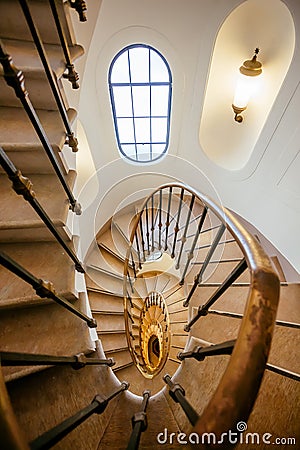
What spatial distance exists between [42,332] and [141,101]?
133 inches

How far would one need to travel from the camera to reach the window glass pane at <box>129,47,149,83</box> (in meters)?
3.31

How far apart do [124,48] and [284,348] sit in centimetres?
340

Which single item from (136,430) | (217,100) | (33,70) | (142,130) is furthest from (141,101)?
(136,430)

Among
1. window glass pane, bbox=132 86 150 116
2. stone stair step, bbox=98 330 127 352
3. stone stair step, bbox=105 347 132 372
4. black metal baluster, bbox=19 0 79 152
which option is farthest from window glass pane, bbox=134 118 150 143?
stone stair step, bbox=105 347 132 372

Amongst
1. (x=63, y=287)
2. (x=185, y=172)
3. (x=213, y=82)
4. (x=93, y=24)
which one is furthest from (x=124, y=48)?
(x=63, y=287)

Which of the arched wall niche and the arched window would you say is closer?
the arched wall niche

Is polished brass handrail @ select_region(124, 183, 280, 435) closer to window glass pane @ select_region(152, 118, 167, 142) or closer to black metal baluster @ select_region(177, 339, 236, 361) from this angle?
black metal baluster @ select_region(177, 339, 236, 361)

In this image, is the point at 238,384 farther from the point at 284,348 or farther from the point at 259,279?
the point at 284,348

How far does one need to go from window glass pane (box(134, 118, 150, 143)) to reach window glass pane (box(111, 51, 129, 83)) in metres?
0.63

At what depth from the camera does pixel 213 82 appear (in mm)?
3221

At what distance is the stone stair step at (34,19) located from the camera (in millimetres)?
1509

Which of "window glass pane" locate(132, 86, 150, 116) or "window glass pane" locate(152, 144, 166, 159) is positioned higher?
"window glass pane" locate(132, 86, 150, 116)

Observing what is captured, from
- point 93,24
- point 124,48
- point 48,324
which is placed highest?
point 124,48

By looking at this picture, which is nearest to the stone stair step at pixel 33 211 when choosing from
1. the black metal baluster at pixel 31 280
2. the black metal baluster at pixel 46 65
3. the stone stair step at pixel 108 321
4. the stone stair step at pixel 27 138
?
the stone stair step at pixel 27 138
